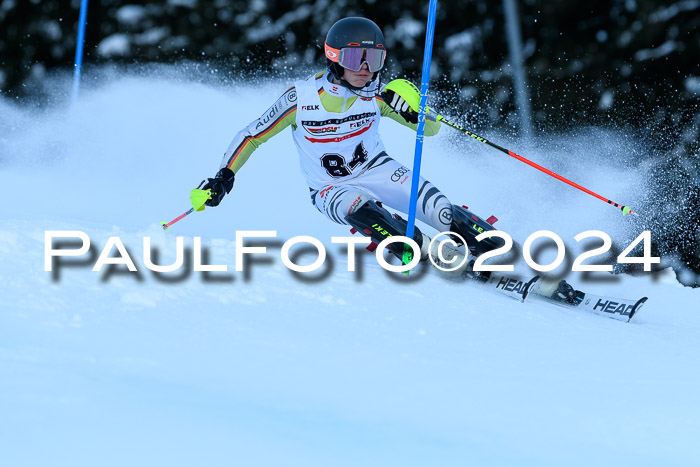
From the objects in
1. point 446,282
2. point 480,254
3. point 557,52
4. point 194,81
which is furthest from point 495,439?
point 557,52

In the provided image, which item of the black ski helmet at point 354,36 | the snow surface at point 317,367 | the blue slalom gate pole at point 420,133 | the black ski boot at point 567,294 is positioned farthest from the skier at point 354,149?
the black ski boot at point 567,294

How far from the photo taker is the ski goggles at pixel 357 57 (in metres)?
3.89

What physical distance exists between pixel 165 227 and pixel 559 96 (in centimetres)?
445

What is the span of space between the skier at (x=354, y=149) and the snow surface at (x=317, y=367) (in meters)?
0.26

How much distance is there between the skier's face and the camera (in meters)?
4.00

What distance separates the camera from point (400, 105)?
4121 mm

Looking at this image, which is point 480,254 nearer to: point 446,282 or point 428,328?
point 446,282

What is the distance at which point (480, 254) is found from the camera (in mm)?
4137

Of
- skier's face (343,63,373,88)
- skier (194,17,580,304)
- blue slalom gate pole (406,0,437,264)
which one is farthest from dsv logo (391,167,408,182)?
skier's face (343,63,373,88)

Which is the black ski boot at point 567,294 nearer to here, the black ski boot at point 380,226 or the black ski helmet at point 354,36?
the black ski boot at point 380,226

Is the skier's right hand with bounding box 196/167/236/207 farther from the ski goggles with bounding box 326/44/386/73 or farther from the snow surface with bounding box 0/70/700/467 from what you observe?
the ski goggles with bounding box 326/44/386/73

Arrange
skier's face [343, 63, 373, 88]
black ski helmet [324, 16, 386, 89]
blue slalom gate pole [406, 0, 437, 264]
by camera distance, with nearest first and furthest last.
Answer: blue slalom gate pole [406, 0, 437, 264], black ski helmet [324, 16, 386, 89], skier's face [343, 63, 373, 88]

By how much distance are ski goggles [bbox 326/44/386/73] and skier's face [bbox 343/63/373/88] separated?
46mm

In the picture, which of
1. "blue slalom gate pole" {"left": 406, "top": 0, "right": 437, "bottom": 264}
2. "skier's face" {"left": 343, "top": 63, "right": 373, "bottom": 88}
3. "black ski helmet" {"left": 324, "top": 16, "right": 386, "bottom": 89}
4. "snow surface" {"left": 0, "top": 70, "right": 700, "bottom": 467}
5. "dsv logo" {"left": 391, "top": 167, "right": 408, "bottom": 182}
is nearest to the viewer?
"snow surface" {"left": 0, "top": 70, "right": 700, "bottom": 467}
